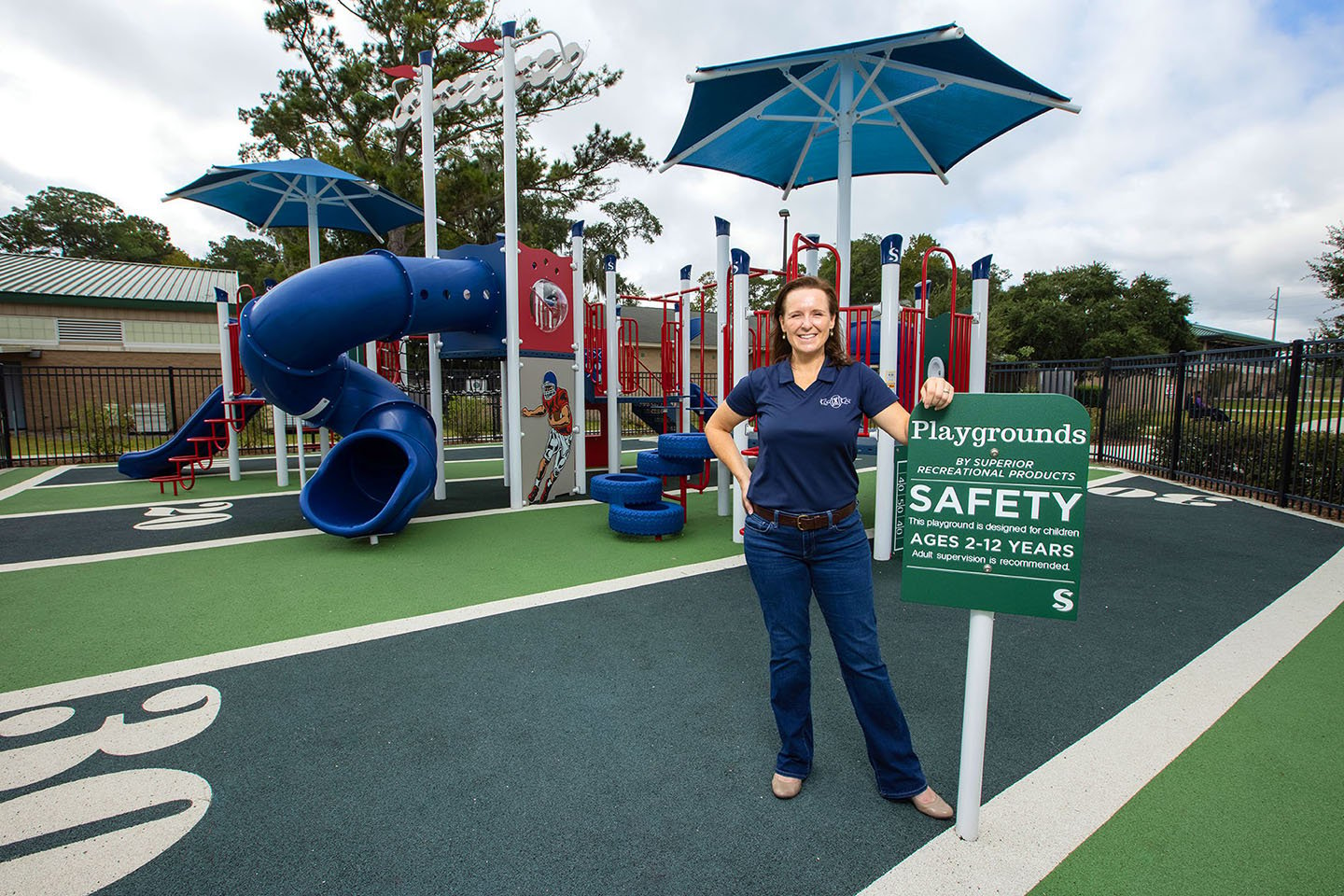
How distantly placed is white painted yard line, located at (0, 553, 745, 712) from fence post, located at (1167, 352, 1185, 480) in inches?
369

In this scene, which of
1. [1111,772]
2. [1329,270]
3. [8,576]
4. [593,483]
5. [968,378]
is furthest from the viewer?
[1329,270]

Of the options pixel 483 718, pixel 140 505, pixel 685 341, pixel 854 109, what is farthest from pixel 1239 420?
pixel 140 505

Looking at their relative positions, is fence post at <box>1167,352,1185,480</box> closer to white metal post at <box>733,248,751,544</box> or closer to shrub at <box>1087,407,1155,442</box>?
shrub at <box>1087,407,1155,442</box>

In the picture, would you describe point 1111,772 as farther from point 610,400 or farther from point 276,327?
point 610,400

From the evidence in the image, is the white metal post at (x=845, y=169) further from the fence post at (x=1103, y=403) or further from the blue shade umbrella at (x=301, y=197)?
the fence post at (x=1103, y=403)

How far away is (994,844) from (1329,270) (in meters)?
23.5

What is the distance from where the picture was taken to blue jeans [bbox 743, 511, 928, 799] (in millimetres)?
2223

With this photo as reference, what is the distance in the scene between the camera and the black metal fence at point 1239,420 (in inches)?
306

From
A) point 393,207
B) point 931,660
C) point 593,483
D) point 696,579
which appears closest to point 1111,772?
point 931,660

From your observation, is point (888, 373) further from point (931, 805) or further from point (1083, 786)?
point (931, 805)

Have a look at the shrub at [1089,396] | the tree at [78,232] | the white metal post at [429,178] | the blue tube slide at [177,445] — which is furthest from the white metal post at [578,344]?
the tree at [78,232]

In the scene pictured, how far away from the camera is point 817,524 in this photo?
2191 mm

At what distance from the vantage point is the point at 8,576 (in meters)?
4.97

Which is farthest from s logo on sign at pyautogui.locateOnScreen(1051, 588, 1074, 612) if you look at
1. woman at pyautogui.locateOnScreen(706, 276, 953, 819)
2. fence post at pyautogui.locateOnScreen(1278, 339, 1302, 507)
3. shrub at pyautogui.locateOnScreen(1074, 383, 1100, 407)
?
shrub at pyautogui.locateOnScreen(1074, 383, 1100, 407)
